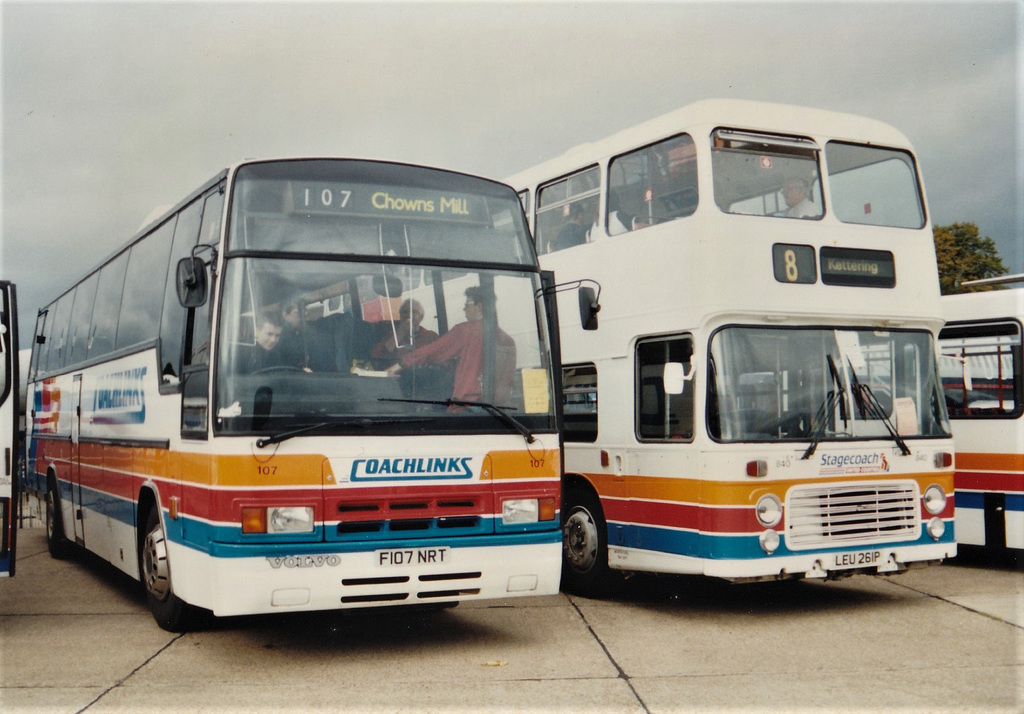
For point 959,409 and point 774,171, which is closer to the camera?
point 774,171

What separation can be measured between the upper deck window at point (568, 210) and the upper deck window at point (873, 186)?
2238 millimetres

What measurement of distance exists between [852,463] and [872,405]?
56 centimetres

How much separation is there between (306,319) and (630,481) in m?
3.86

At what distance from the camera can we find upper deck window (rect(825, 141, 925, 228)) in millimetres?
10109

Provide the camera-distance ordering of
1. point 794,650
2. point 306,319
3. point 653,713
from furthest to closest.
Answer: point 794,650 < point 306,319 < point 653,713

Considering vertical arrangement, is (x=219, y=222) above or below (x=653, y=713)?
above

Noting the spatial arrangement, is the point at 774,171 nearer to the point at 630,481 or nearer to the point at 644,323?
the point at 644,323

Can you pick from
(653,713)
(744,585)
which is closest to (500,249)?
(653,713)

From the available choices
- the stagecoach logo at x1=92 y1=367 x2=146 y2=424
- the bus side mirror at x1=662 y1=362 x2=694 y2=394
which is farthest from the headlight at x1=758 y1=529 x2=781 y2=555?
the stagecoach logo at x1=92 y1=367 x2=146 y2=424

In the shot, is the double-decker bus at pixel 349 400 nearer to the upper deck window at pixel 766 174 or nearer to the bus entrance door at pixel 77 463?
the upper deck window at pixel 766 174

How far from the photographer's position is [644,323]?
10.1 m

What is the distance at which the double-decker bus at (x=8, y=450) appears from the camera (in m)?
8.52

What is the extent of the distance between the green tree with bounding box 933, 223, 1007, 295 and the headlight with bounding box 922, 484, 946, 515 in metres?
31.4

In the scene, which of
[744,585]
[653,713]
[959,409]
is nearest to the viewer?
[653,713]
